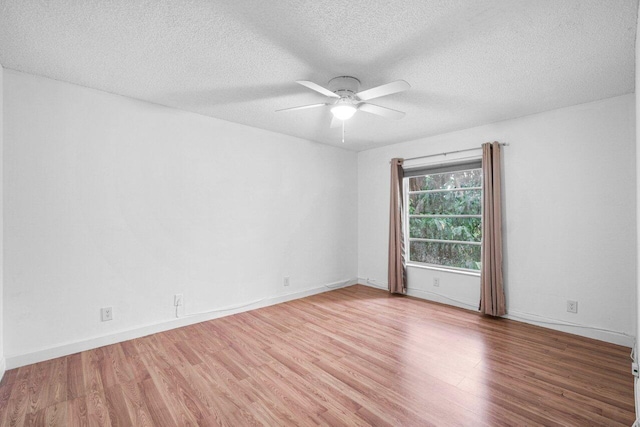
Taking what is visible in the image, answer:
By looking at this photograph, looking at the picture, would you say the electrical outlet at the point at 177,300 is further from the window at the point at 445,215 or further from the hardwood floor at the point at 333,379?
the window at the point at 445,215

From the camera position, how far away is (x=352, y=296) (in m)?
4.41

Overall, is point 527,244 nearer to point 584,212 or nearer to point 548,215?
point 548,215

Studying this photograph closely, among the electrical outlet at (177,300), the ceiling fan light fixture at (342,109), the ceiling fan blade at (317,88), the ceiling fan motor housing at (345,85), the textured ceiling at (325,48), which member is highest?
Answer: the textured ceiling at (325,48)

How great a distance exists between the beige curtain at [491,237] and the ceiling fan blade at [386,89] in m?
2.06

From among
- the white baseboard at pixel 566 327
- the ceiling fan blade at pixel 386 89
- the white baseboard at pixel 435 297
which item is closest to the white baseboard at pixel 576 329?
the white baseboard at pixel 566 327

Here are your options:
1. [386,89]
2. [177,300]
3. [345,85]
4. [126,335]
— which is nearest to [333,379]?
[177,300]

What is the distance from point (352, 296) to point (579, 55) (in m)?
3.61

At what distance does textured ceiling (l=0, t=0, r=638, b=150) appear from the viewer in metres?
1.65

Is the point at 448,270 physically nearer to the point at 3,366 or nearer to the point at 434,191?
the point at 434,191

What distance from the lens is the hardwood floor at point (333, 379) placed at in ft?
5.84

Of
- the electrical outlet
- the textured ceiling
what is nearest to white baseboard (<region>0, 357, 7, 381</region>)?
the electrical outlet

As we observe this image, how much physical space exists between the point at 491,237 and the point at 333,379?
257cm

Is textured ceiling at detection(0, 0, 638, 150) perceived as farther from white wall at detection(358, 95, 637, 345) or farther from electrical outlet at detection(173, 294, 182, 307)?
electrical outlet at detection(173, 294, 182, 307)

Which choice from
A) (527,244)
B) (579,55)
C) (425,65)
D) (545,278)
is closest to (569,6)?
(579,55)
